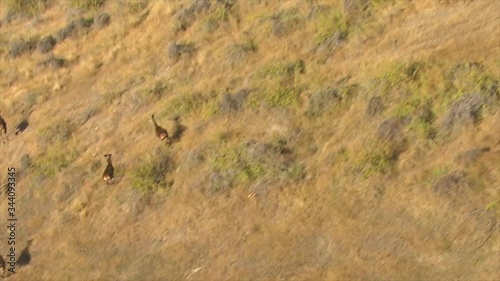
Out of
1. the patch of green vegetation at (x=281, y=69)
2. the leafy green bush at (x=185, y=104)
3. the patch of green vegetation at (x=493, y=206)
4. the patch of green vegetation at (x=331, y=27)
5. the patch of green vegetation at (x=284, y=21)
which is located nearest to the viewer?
the patch of green vegetation at (x=493, y=206)

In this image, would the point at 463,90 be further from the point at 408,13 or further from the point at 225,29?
the point at 225,29

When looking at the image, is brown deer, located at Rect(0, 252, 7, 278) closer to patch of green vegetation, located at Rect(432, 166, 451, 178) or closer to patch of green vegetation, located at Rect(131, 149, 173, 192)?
patch of green vegetation, located at Rect(131, 149, 173, 192)

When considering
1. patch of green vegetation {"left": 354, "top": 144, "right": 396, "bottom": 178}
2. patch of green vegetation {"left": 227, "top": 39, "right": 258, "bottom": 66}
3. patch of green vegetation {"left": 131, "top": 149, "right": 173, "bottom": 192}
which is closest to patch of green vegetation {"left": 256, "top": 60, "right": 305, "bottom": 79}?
patch of green vegetation {"left": 227, "top": 39, "right": 258, "bottom": 66}

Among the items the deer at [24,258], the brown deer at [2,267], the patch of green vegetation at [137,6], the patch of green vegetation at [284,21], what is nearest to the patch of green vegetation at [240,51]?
the patch of green vegetation at [284,21]

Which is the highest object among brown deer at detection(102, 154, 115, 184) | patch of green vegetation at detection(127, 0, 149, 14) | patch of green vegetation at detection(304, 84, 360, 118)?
patch of green vegetation at detection(127, 0, 149, 14)

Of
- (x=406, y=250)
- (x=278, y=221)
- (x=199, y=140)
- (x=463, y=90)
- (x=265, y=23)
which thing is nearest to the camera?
(x=406, y=250)

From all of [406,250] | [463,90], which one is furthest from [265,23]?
[406,250]

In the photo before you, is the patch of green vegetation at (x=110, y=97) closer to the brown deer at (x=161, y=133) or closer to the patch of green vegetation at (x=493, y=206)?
the brown deer at (x=161, y=133)
